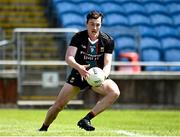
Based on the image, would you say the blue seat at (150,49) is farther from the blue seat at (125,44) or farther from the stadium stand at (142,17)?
the blue seat at (125,44)

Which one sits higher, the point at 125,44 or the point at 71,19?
the point at 71,19

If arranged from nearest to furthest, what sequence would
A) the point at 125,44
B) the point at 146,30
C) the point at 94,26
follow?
the point at 94,26 → the point at 125,44 → the point at 146,30

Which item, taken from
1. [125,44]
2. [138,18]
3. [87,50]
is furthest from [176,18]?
[87,50]

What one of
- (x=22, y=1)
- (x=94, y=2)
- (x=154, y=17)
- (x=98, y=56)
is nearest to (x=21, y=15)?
(x=22, y=1)

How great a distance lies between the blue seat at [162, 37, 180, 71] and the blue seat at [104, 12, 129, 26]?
179cm

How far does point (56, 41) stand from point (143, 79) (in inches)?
133

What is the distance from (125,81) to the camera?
2338cm

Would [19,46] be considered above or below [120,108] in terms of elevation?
above

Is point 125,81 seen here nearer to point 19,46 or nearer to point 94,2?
point 19,46

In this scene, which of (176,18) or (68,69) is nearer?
(68,69)

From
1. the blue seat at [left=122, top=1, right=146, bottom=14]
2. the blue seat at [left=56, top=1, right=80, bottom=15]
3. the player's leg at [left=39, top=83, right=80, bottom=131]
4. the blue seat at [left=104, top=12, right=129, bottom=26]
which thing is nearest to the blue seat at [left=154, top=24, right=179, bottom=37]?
the blue seat at [left=122, top=1, right=146, bottom=14]

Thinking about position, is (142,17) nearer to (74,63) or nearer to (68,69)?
(68,69)

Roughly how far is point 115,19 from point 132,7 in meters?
1.48

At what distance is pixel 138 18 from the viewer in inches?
1121
